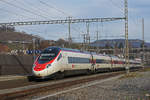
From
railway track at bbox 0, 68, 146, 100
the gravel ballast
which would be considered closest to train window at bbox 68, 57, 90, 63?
railway track at bbox 0, 68, 146, 100

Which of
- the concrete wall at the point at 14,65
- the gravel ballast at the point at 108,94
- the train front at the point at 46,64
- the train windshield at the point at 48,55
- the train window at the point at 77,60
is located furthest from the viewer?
the concrete wall at the point at 14,65

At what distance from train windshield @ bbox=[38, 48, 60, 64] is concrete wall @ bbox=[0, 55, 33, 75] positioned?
32.2 ft

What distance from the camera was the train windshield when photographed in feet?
71.3

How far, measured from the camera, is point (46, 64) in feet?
69.1

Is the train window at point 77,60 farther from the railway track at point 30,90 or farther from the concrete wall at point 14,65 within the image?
the concrete wall at point 14,65

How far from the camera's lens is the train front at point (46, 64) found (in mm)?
20500

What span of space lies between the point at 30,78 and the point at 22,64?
553 inches

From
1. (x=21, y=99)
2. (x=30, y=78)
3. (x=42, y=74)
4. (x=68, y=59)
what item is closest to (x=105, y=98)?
(x=21, y=99)

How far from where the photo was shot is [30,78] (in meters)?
22.1

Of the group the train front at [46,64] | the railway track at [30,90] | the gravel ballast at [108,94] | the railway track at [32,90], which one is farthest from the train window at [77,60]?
the gravel ballast at [108,94]

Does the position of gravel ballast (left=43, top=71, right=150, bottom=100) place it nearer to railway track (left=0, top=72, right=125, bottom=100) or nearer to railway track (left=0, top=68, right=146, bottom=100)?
railway track (left=0, top=68, right=146, bottom=100)

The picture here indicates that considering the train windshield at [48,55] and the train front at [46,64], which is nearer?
the train front at [46,64]

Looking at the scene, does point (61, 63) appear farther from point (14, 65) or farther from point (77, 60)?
point (14, 65)

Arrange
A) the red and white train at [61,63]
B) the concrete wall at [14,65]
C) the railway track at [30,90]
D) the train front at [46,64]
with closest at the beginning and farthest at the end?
the railway track at [30,90] → the train front at [46,64] → the red and white train at [61,63] → the concrete wall at [14,65]
